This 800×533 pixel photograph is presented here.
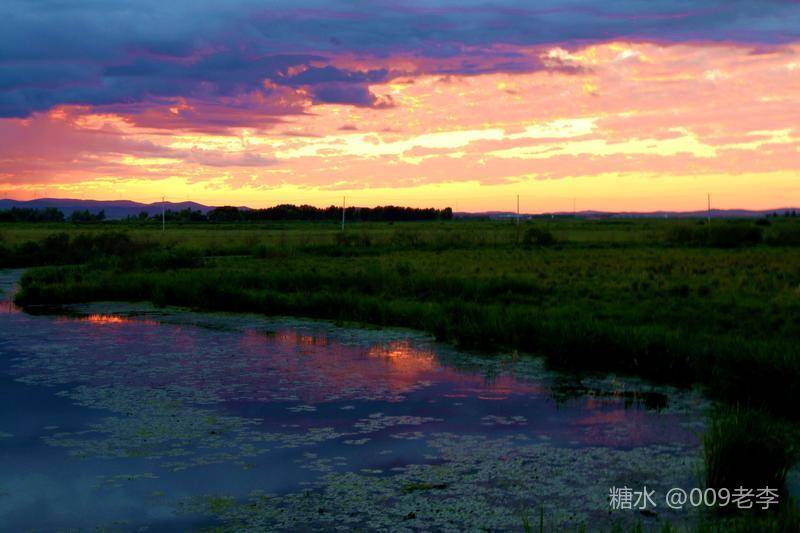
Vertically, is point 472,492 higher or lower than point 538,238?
lower

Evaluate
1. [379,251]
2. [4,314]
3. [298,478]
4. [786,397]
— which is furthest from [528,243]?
[298,478]

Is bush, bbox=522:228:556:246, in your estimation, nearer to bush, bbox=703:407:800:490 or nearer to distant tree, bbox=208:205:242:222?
bush, bbox=703:407:800:490

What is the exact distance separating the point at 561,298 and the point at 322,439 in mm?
9890

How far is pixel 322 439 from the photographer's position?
7688 mm

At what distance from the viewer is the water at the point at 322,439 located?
5.93 m

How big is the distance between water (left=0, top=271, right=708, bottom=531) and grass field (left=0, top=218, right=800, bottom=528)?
68 centimetres

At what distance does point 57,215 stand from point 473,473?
110 metres

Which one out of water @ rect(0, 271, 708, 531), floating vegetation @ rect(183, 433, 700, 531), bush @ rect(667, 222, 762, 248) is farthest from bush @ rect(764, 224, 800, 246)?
floating vegetation @ rect(183, 433, 700, 531)

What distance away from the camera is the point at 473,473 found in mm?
6664

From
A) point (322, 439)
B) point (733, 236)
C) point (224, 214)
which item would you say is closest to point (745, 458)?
point (322, 439)

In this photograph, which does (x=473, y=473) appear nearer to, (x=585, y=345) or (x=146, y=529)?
(x=146, y=529)

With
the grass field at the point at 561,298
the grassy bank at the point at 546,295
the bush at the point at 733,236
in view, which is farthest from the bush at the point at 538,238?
the bush at the point at 733,236

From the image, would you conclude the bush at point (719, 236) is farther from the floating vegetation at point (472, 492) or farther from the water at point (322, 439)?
the floating vegetation at point (472, 492)

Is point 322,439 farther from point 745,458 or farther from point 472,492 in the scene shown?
point 745,458
